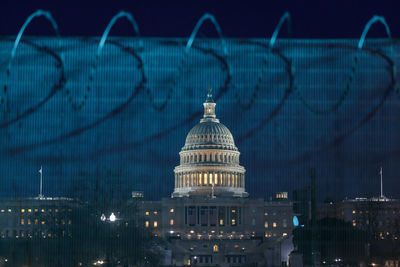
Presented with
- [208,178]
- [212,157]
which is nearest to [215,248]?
[208,178]

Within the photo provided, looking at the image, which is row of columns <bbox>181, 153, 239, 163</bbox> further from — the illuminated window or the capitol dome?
the illuminated window

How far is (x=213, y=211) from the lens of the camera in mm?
185000

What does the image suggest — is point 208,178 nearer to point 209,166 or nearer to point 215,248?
point 209,166

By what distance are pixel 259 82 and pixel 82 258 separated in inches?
1444

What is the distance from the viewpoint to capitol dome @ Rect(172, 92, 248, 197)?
194 metres

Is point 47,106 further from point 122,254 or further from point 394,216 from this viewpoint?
point 394,216

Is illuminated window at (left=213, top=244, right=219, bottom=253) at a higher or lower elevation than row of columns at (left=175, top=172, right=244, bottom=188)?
lower

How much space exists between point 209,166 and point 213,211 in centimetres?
1232

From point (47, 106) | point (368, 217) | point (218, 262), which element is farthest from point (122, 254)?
point (368, 217)

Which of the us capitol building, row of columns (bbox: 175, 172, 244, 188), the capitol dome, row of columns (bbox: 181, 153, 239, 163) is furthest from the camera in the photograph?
row of columns (bbox: 181, 153, 239, 163)

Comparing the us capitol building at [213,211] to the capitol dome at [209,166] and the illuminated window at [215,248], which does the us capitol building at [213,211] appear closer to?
the capitol dome at [209,166]

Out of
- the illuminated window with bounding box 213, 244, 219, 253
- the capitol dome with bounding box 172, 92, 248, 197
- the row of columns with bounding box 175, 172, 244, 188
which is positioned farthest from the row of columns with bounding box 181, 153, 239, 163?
the illuminated window with bounding box 213, 244, 219, 253

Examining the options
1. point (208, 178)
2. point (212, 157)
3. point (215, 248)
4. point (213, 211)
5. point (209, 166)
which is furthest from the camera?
point (212, 157)

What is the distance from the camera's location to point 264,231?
18388 centimetres
